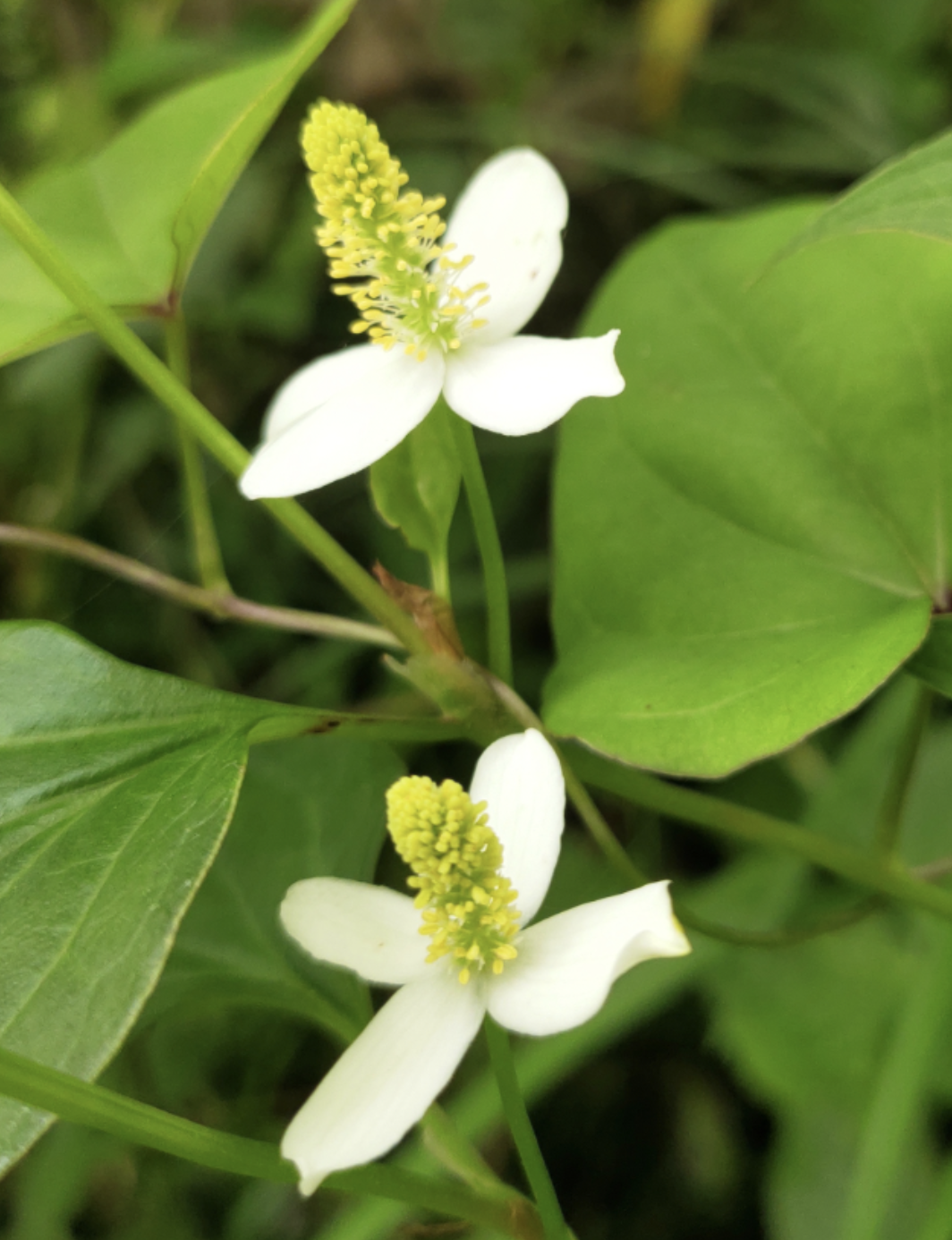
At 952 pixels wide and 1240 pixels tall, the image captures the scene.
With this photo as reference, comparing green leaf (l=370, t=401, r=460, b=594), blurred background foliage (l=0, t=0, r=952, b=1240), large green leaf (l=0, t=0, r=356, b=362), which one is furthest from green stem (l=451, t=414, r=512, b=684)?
blurred background foliage (l=0, t=0, r=952, b=1240)

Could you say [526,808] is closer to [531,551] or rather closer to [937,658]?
[937,658]

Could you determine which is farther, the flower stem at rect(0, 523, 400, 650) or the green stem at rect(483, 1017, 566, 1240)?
the flower stem at rect(0, 523, 400, 650)

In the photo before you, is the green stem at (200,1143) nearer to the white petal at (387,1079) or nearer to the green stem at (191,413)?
the white petal at (387,1079)

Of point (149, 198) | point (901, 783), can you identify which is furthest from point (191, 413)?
point (901, 783)

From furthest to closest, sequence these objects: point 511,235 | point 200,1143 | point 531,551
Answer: point 531,551
point 511,235
point 200,1143

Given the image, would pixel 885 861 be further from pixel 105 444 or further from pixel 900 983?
pixel 105 444

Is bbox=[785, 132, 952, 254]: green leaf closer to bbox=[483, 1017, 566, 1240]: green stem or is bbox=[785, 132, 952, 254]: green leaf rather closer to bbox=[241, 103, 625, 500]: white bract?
bbox=[241, 103, 625, 500]: white bract

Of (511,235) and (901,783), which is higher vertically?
(511,235)
